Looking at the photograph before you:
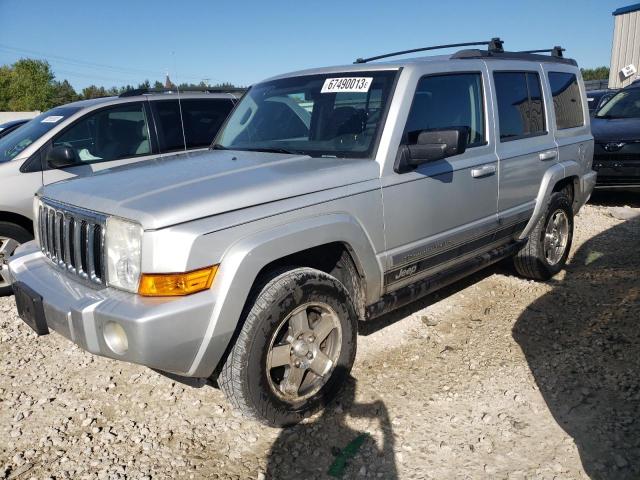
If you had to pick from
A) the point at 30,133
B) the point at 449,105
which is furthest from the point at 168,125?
the point at 449,105

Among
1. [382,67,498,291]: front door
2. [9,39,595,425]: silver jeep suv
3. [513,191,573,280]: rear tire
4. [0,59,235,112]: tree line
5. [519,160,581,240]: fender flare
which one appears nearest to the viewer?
[9,39,595,425]: silver jeep suv

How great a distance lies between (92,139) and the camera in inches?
205

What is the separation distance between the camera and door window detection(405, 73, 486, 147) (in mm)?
3316

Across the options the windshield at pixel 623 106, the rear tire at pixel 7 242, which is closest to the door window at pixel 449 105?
the rear tire at pixel 7 242

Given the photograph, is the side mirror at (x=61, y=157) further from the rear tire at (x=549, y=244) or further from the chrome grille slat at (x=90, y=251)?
the rear tire at (x=549, y=244)

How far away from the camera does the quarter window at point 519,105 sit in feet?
13.1

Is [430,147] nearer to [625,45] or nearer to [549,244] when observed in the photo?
[549,244]

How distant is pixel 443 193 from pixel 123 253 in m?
2.01

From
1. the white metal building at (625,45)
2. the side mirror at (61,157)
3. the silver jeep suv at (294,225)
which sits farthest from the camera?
the white metal building at (625,45)

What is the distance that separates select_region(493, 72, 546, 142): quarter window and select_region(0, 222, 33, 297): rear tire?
432 centimetres

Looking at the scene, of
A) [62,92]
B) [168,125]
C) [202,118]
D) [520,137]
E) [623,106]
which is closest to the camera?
[520,137]

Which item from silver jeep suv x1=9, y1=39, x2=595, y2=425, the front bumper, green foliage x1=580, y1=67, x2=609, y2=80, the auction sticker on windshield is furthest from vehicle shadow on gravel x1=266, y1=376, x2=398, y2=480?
green foliage x1=580, y1=67, x2=609, y2=80

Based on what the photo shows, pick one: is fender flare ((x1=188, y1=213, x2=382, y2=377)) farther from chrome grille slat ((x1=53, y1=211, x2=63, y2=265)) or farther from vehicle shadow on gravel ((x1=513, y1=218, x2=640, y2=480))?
vehicle shadow on gravel ((x1=513, y1=218, x2=640, y2=480))

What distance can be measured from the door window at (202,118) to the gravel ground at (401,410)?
2.57 m
